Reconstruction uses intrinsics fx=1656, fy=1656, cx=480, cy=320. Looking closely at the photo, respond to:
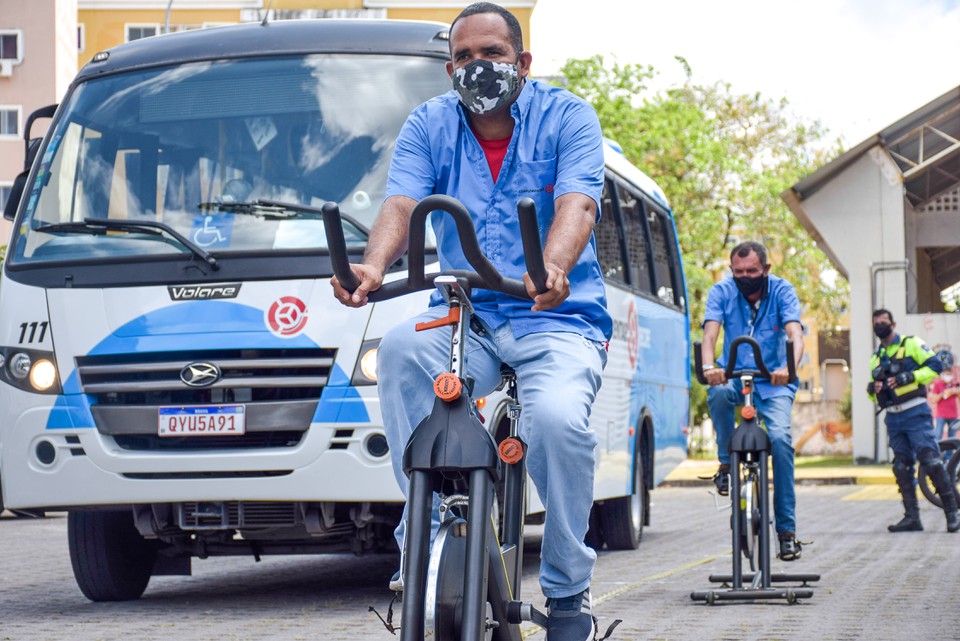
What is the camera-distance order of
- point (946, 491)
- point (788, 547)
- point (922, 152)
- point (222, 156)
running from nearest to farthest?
point (222, 156) < point (788, 547) < point (946, 491) < point (922, 152)

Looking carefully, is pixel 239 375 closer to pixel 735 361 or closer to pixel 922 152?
pixel 735 361

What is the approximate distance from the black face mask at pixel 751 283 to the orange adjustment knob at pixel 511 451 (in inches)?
213

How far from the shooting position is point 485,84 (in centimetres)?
433

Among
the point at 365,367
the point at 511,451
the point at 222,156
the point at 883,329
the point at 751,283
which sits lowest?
the point at 511,451

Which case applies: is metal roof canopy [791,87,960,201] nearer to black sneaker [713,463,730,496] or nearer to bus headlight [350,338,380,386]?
black sneaker [713,463,730,496]

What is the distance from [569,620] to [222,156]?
4.95 m

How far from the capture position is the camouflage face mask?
432 cm

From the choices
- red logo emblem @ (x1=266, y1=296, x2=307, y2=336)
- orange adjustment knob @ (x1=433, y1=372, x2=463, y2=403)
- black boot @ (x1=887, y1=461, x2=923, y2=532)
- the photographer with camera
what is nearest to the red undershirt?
orange adjustment knob @ (x1=433, y1=372, x2=463, y2=403)

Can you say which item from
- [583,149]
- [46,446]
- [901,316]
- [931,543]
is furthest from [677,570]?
[901,316]

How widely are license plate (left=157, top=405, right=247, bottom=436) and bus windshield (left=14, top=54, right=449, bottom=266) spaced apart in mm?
803

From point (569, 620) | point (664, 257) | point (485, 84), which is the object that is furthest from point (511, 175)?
point (664, 257)

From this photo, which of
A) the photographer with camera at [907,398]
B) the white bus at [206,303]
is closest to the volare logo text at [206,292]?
the white bus at [206,303]

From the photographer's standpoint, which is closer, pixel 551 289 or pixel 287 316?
pixel 551 289

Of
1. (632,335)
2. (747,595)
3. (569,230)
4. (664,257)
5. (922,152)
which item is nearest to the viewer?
(569,230)
